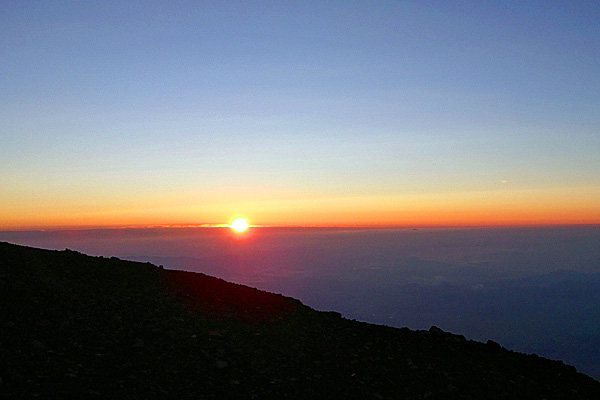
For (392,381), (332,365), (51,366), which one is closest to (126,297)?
(51,366)

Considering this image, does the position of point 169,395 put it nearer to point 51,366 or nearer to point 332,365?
point 51,366

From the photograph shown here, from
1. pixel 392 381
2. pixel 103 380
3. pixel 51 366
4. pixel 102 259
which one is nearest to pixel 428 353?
pixel 392 381

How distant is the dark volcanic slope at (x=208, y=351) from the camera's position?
926 cm

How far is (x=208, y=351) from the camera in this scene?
1115cm

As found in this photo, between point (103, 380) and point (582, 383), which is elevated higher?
point (103, 380)

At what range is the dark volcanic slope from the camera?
30.4 ft

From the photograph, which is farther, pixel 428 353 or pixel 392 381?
pixel 428 353

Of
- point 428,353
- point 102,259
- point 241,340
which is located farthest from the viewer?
→ point 102,259

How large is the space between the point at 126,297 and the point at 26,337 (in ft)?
14.2

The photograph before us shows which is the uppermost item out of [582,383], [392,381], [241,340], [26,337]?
[26,337]

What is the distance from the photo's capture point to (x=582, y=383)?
1264 cm

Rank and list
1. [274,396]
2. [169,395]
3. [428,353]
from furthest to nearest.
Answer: [428,353]
[274,396]
[169,395]

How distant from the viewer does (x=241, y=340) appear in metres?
12.3

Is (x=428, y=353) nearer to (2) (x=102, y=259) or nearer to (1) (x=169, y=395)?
(1) (x=169, y=395)
